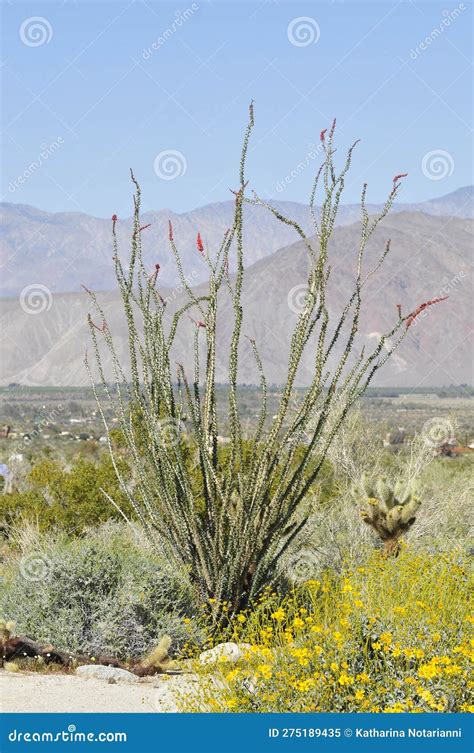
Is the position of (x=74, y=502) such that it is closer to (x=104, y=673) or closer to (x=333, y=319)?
(x=104, y=673)

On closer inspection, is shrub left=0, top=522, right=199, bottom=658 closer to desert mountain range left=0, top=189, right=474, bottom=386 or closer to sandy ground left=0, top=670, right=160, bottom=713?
sandy ground left=0, top=670, right=160, bottom=713

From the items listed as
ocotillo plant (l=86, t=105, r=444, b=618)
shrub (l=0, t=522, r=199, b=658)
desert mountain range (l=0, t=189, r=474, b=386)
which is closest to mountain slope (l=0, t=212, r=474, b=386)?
Result: desert mountain range (l=0, t=189, r=474, b=386)

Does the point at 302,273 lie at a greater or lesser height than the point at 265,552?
greater

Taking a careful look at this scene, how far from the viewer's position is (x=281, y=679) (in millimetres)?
5863

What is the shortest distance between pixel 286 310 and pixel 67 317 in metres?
30.0

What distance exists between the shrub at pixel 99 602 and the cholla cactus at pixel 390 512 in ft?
8.35

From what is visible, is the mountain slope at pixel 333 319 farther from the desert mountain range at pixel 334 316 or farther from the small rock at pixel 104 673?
the small rock at pixel 104 673

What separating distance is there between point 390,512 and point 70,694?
4.38 meters

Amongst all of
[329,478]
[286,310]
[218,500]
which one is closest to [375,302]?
[286,310]

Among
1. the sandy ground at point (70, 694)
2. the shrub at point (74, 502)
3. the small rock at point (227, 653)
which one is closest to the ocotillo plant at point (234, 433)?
the small rock at point (227, 653)

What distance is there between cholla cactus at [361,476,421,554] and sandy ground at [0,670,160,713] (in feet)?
11.5

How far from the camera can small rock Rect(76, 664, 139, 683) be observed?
23.2 feet

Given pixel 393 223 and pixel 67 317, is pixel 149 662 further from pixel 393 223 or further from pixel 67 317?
pixel 393 223

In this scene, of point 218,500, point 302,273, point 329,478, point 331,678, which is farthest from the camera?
point 302,273
